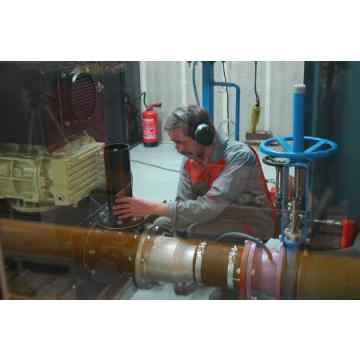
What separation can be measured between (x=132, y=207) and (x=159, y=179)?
11 cm

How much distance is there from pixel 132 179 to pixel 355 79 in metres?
0.62

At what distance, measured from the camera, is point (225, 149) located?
1168 millimetres

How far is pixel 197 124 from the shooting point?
3.74ft

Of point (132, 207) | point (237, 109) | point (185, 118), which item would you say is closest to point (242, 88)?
point (237, 109)

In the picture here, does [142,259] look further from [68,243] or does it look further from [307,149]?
[307,149]

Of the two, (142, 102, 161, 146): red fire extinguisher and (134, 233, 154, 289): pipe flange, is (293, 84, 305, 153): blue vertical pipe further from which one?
(134, 233, 154, 289): pipe flange

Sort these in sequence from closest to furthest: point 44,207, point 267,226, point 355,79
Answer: point 355,79, point 267,226, point 44,207

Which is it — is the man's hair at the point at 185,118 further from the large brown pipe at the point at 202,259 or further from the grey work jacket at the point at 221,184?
the large brown pipe at the point at 202,259

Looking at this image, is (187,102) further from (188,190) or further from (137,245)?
(137,245)

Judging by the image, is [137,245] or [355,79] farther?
[137,245]

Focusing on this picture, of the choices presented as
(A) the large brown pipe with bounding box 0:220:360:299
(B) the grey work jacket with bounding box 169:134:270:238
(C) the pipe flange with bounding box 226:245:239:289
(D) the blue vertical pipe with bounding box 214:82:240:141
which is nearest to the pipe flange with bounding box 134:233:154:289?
(A) the large brown pipe with bounding box 0:220:360:299

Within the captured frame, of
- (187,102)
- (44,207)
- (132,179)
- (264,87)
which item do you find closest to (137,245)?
(132,179)

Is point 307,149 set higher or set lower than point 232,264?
higher

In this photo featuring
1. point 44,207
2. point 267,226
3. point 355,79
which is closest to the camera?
point 355,79
